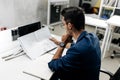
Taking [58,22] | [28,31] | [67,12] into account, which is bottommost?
[58,22]

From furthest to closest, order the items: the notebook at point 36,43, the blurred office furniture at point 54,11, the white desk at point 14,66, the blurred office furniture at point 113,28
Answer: the blurred office furniture at point 54,11
the blurred office furniture at point 113,28
the notebook at point 36,43
the white desk at point 14,66

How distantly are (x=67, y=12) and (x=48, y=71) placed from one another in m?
0.52

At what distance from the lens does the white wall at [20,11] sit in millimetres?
3182

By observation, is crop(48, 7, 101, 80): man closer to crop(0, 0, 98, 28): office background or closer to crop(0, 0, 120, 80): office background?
crop(0, 0, 120, 80): office background

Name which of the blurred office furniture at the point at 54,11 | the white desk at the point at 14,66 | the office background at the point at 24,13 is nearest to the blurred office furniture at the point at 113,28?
the office background at the point at 24,13

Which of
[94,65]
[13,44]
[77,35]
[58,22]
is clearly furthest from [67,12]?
[58,22]

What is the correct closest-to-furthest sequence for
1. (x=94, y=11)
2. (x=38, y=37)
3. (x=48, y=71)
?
(x=48, y=71), (x=38, y=37), (x=94, y=11)

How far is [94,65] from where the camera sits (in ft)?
3.92

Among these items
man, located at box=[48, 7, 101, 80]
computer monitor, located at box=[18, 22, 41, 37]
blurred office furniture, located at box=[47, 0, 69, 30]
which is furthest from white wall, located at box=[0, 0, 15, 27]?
man, located at box=[48, 7, 101, 80]

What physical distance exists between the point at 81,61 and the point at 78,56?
0.16ft

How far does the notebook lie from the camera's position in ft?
5.08

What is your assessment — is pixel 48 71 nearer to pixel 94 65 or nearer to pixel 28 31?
pixel 94 65

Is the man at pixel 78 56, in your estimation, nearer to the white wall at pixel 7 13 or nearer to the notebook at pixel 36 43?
the notebook at pixel 36 43

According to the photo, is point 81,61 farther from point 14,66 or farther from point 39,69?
point 14,66
